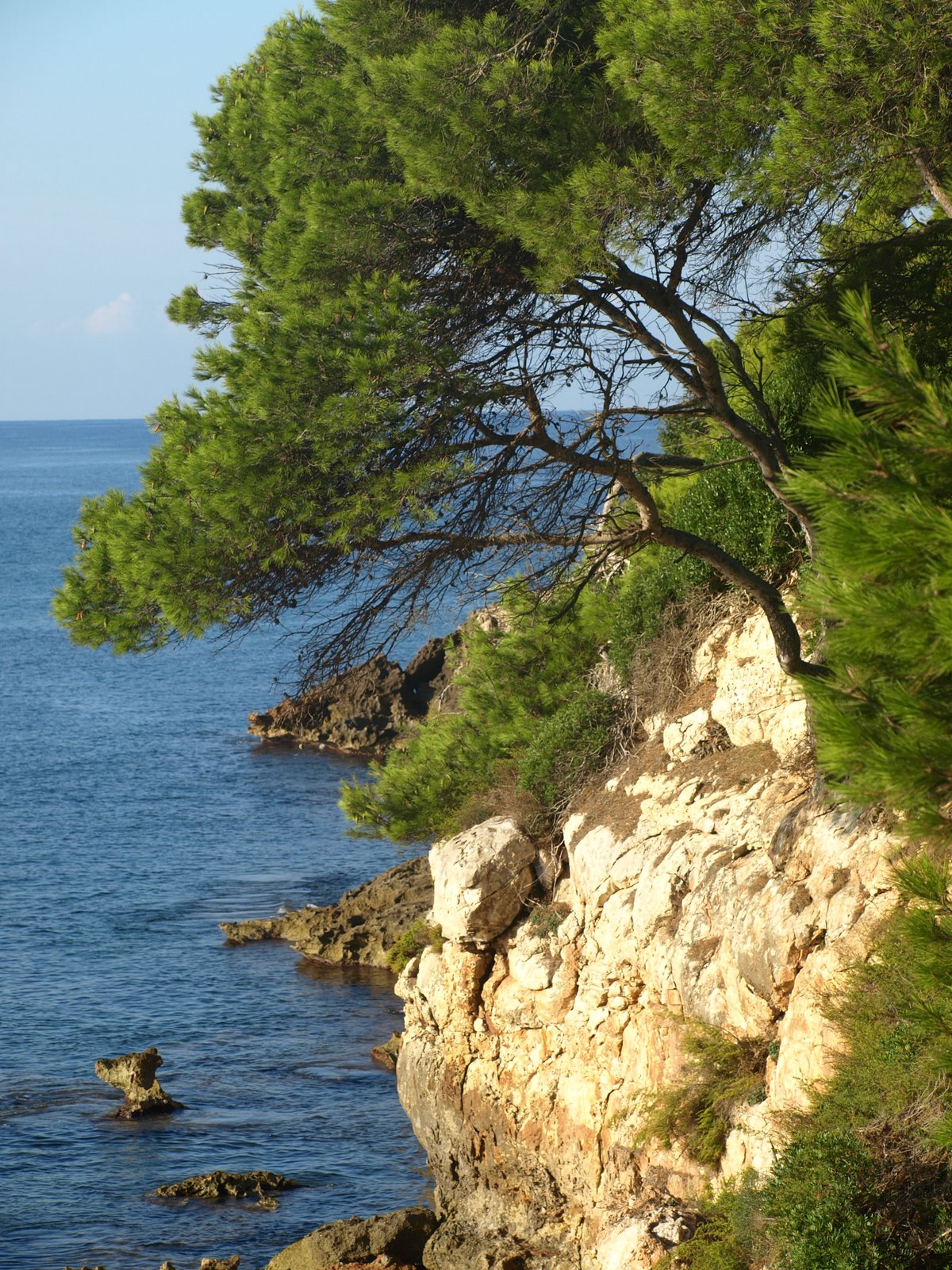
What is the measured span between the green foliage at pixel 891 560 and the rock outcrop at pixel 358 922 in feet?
88.1

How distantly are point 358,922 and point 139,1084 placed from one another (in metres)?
9.43

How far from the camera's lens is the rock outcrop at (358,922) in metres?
32.2

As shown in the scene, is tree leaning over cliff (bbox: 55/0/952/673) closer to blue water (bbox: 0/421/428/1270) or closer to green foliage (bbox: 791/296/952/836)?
green foliage (bbox: 791/296/952/836)

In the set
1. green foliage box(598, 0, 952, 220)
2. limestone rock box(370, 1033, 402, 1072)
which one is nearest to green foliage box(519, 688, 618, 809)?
green foliage box(598, 0, 952, 220)

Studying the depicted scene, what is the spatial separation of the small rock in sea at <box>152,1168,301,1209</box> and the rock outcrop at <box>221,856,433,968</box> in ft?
34.1

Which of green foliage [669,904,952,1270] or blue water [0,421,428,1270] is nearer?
green foliage [669,904,952,1270]

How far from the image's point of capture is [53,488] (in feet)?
515

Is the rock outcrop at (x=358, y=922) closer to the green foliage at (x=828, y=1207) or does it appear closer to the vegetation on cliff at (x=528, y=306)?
the vegetation on cliff at (x=528, y=306)

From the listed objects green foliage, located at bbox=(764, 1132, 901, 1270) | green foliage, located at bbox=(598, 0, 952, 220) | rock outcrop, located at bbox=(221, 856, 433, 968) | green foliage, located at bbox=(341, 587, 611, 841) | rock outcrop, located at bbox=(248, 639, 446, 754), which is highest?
green foliage, located at bbox=(598, 0, 952, 220)

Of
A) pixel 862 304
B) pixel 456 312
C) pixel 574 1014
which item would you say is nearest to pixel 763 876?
pixel 574 1014

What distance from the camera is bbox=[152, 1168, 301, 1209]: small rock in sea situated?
2125 cm

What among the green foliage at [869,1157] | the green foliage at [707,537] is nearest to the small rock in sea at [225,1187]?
the green foliage at [707,537]

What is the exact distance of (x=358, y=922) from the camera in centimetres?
3309

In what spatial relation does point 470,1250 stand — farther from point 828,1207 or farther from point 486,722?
point 828,1207
